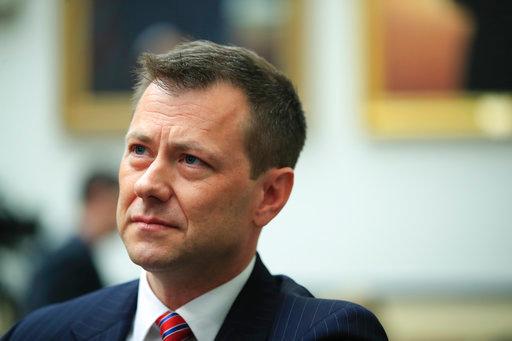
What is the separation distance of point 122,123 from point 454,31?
10.4 feet

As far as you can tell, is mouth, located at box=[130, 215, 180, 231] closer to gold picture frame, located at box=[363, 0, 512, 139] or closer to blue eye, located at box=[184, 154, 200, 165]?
blue eye, located at box=[184, 154, 200, 165]

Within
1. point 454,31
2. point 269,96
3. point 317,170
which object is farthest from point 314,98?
point 269,96

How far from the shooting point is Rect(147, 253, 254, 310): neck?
2057mm

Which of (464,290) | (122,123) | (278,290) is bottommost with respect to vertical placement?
(464,290)

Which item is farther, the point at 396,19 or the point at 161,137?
the point at 396,19

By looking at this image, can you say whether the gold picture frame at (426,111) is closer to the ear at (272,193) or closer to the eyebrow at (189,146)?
the ear at (272,193)

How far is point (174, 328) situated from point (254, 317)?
0.67 ft

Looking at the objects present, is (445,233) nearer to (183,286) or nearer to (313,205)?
(313,205)

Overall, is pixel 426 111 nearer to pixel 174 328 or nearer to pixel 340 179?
pixel 340 179

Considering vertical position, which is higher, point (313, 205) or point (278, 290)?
point (278, 290)

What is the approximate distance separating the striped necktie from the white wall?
207 inches

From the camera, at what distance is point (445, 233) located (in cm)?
729

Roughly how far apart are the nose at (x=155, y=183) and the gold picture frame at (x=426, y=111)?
Answer: 5559mm

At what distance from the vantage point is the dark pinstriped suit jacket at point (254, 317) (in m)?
1.94
